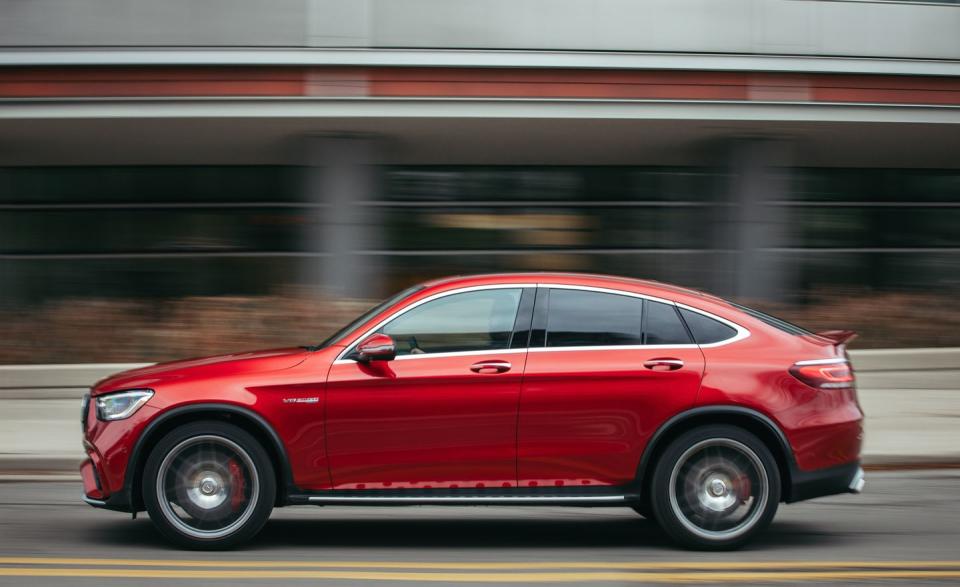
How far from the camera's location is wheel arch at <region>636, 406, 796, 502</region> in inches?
248

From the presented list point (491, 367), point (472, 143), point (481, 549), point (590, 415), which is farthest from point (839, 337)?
point (472, 143)

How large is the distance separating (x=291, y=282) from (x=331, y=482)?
28.0 feet

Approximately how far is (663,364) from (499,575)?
1.51 m

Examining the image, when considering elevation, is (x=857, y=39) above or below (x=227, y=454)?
above

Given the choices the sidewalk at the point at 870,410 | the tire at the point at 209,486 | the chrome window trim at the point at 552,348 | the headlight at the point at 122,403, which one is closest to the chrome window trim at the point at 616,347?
the chrome window trim at the point at 552,348

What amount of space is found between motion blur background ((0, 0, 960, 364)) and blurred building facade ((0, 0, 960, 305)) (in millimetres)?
32

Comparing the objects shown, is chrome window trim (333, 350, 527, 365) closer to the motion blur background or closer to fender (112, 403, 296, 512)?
fender (112, 403, 296, 512)

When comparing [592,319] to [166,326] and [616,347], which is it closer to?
[616,347]

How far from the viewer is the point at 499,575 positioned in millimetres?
5891

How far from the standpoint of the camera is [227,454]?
6348 millimetres

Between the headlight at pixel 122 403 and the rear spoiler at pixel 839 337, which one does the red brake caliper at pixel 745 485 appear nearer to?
the rear spoiler at pixel 839 337

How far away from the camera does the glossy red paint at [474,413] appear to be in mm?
6262

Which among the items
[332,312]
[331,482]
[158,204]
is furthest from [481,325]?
[158,204]

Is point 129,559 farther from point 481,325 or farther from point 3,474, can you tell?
point 3,474
